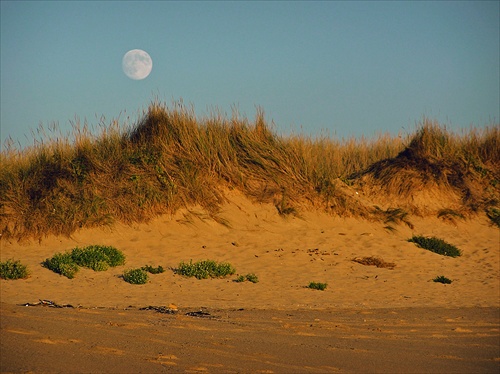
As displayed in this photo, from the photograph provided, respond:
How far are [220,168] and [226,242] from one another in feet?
7.91

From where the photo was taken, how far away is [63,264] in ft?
40.7

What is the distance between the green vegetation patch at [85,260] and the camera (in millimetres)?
12384

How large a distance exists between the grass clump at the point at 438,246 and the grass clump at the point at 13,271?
930 cm

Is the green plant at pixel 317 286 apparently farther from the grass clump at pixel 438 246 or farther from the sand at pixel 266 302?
the grass clump at pixel 438 246

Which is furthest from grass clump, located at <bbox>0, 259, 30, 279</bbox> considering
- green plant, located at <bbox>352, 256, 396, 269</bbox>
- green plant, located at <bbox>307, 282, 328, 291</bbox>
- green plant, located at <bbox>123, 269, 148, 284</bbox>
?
green plant, located at <bbox>352, 256, 396, 269</bbox>

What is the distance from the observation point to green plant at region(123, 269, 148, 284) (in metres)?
12.0

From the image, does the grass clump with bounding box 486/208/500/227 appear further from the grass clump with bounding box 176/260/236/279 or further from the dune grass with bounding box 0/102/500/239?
the grass clump with bounding box 176/260/236/279

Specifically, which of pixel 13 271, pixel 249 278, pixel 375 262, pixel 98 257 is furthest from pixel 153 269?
pixel 375 262

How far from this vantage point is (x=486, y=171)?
18.6m

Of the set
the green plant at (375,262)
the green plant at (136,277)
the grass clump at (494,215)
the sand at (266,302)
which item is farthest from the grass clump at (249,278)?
the grass clump at (494,215)

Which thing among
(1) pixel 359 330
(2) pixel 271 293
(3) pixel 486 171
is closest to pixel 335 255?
(2) pixel 271 293

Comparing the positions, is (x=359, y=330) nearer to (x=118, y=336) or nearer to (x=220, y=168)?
(x=118, y=336)

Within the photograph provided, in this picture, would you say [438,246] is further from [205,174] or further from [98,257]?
[98,257]

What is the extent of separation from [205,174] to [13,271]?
18.8ft
